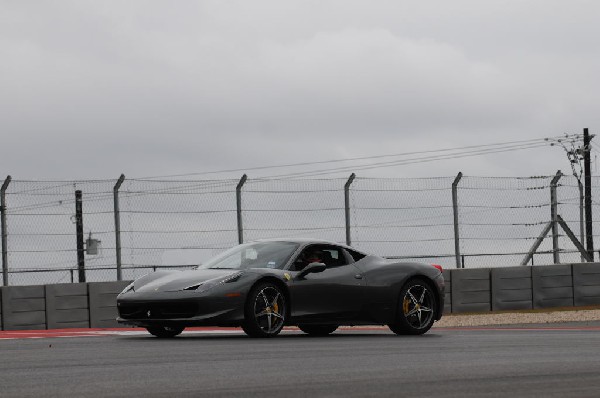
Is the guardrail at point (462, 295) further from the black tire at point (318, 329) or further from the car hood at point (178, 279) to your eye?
the car hood at point (178, 279)

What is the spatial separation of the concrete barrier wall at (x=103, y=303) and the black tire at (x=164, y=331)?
6244 millimetres

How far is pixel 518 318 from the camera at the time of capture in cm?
2314

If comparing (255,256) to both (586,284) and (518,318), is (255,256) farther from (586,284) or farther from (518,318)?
(586,284)

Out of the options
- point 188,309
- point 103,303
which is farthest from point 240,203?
point 188,309

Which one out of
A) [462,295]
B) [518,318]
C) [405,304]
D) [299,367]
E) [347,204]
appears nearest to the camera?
[299,367]

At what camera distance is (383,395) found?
7.64 meters

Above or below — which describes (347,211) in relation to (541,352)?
above

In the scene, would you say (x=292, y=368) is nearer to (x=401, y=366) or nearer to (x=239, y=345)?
(x=401, y=366)

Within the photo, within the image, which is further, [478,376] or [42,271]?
[42,271]

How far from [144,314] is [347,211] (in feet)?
30.3

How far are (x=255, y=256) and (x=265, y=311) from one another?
95 centimetres

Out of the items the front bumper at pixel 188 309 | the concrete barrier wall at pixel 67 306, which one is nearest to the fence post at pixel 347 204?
the concrete barrier wall at pixel 67 306

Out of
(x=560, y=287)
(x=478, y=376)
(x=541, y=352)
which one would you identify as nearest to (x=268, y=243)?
(x=541, y=352)

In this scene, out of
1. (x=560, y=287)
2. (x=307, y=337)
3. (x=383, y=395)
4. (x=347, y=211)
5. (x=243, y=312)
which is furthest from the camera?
(x=560, y=287)
